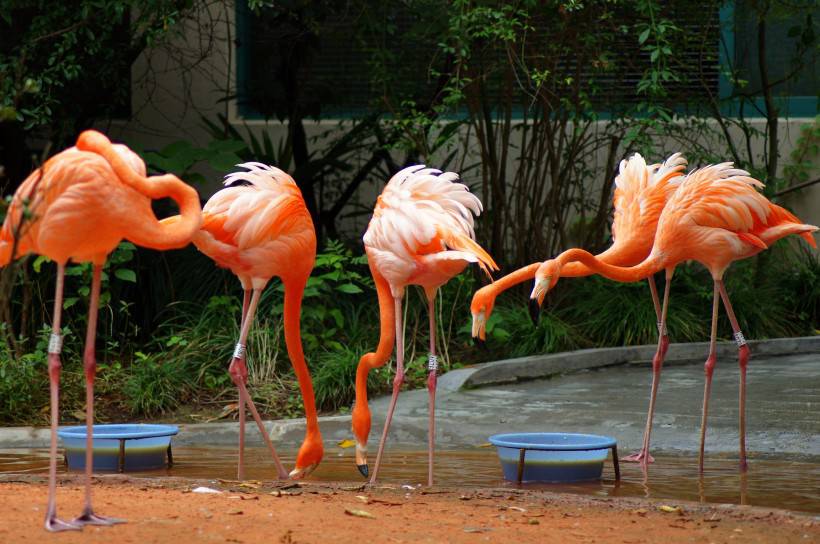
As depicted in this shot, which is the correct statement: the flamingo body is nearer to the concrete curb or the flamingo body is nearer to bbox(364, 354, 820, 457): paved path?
bbox(364, 354, 820, 457): paved path

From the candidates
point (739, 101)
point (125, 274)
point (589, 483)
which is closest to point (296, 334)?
point (589, 483)

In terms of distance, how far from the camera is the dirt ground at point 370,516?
357 centimetres

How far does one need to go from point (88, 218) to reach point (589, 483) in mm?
2537

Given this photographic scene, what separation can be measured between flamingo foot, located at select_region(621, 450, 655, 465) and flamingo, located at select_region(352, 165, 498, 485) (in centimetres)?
109

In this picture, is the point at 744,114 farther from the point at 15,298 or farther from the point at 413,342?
the point at 15,298

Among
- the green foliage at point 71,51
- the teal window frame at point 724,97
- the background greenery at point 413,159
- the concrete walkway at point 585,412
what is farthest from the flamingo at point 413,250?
the teal window frame at point 724,97

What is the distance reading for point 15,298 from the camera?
8203 mm

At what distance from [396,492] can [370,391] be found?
2.88 meters

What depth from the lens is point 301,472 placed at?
5.19 m

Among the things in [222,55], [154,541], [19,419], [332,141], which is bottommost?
[19,419]

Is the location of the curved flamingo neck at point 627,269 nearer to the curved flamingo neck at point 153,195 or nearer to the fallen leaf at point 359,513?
the fallen leaf at point 359,513

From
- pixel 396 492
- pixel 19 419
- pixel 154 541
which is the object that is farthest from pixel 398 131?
pixel 154 541

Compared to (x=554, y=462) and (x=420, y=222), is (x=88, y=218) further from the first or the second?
(x=554, y=462)

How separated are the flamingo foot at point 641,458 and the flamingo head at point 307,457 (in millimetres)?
1587
